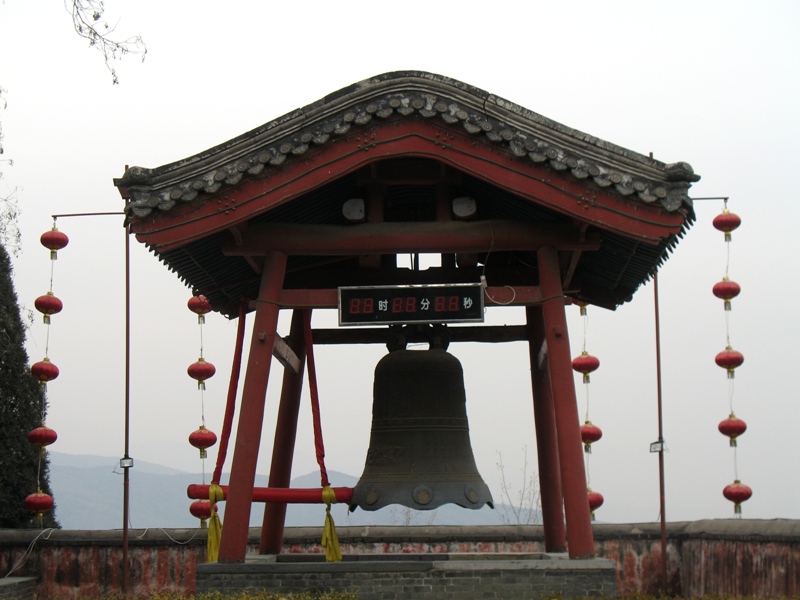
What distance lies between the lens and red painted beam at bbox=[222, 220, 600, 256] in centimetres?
1168

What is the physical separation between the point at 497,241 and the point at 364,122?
5.82 ft

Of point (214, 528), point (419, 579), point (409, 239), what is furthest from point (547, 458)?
point (214, 528)

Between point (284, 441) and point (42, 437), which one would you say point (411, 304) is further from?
point (42, 437)

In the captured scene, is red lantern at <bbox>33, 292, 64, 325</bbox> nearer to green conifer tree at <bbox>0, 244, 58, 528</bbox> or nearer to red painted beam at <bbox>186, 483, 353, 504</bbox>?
green conifer tree at <bbox>0, 244, 58, 528</bbox>

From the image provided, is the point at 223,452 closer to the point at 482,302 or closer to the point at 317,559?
the point at 317,559

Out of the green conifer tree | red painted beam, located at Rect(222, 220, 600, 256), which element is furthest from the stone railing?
red painted beam, located at Rect(222, 220, 600, 256)

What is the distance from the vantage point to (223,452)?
11883 mm

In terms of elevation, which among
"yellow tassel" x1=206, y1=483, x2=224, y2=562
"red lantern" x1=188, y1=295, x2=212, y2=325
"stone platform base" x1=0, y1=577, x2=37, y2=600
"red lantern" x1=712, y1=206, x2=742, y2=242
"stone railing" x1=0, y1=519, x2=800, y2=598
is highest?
"red lantern" x1=712, y1=206, x2=742, y2=242

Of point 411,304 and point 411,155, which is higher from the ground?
point 411,155

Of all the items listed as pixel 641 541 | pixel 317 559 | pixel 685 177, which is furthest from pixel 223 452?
pixel 641 541

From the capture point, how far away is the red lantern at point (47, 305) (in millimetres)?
16328

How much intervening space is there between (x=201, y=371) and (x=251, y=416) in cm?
548

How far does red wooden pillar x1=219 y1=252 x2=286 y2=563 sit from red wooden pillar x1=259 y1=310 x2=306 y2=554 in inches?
73.8

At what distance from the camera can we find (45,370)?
1612 cm
